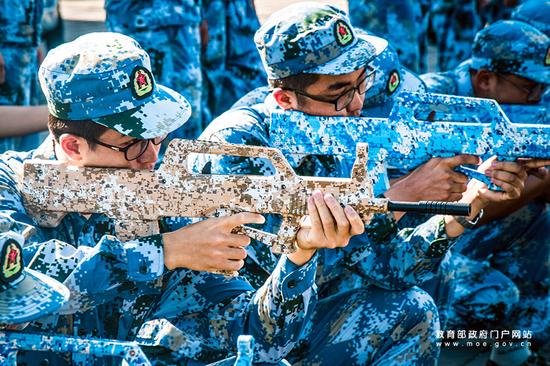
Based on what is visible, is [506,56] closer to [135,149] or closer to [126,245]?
[135,149]

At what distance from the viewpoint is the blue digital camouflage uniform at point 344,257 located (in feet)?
13.5

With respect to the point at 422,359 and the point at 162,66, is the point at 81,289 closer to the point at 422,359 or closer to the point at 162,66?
the point at 422,359

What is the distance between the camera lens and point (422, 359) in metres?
4.12

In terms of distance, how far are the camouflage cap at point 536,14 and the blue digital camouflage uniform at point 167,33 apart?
6.76ft

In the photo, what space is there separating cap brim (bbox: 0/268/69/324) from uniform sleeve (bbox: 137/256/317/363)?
27.8 inches

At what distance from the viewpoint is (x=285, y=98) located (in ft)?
14.1

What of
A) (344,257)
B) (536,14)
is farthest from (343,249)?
(536,14)

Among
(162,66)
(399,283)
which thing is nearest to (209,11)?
(162,66)

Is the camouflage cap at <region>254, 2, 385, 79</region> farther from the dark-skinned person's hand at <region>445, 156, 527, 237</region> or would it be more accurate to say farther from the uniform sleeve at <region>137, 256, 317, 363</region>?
the uniform sleeve at <region>137, 256, 317, 363</region>

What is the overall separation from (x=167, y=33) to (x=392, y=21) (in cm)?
178

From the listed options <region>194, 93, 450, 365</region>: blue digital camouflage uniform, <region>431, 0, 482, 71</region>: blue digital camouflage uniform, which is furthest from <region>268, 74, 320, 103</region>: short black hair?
<region>431, 0, 482, 71</region>: blue digital camouflage uniform

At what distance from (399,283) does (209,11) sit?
3.73 meters

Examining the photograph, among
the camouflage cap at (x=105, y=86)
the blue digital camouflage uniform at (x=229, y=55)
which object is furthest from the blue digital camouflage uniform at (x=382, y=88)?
the blue digital camouflage uniform at (x=229, y=55)

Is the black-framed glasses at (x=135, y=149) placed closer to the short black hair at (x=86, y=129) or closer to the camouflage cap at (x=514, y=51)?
the short black hair at (x=86, y=129)
